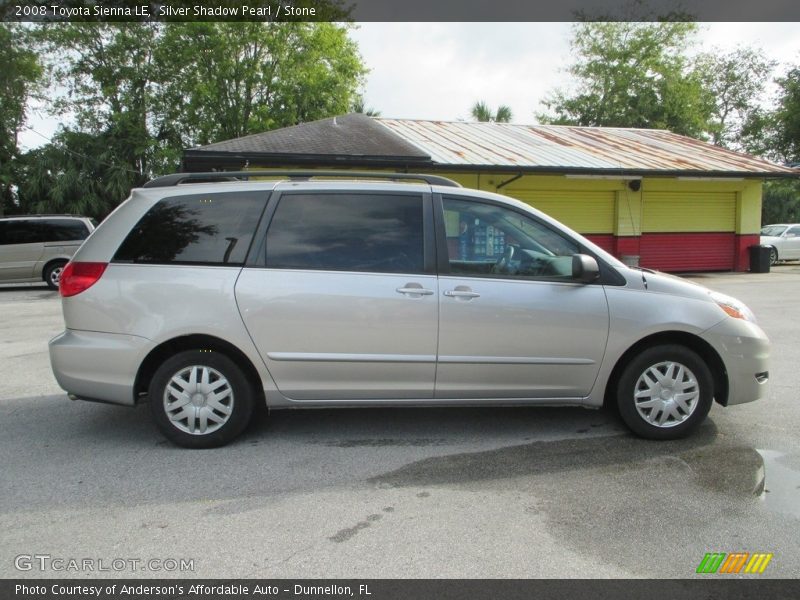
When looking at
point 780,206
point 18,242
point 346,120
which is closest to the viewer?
point 18,242

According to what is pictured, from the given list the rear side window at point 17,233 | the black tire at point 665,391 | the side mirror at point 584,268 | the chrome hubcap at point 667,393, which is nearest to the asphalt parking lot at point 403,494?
the black tire at point 665,391

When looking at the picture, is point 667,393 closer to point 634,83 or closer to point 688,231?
point 688,231

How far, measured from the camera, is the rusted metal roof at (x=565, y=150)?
16531 millimetres

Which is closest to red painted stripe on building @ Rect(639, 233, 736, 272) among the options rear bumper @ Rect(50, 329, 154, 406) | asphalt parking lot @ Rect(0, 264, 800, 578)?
asphalt parking lot @ Rect(0, 264, 800, 578)

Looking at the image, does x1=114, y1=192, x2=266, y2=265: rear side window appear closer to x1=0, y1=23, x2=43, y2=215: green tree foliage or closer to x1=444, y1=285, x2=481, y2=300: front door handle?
x1=444, y1=285, x2=481, y2=300: front door handle

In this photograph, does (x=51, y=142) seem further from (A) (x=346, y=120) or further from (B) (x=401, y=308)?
(B) (x=401, y=308)

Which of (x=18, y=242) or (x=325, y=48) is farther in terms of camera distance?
(x=325, y=48)

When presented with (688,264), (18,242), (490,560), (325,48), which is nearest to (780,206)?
(688,264)

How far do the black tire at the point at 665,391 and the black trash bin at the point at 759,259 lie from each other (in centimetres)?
1729

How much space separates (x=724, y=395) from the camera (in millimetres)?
4441

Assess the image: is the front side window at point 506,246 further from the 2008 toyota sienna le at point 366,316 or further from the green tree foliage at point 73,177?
the green tree foliage at point 73,177

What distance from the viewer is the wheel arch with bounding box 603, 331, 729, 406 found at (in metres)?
4.38

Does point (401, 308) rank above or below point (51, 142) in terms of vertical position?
below
